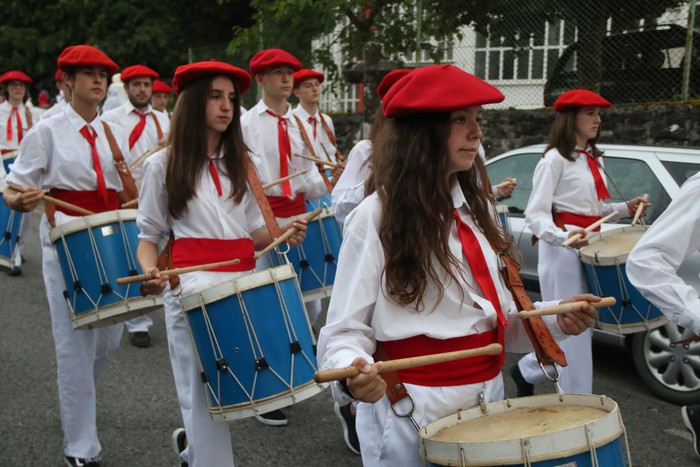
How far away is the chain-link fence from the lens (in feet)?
31.8

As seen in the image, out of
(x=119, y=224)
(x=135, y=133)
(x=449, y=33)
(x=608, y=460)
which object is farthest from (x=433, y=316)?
(x=449, y=33)

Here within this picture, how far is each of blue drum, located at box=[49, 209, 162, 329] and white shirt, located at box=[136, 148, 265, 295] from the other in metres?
0.65

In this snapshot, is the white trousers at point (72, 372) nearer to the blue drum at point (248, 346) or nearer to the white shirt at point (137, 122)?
the blue drum at point (248, 346)

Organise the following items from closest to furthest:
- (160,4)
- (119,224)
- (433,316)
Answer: (433,316)
(119,224)
(160,4)

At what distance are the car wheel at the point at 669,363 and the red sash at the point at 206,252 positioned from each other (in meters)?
2.99

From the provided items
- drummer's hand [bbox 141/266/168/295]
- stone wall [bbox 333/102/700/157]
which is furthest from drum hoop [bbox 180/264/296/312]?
stone wall [bbox 333/102/700/157]

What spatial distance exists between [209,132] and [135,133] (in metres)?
5.02

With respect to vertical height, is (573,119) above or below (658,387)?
above

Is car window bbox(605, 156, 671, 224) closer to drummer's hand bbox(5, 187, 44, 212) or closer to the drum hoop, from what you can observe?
the drum hoop

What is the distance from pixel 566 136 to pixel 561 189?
0.35 m

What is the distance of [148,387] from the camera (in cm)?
604

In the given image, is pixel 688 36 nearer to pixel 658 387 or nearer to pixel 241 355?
pixel 658 387

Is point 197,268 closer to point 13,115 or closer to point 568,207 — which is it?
point 568,207

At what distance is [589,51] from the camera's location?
10453mm
